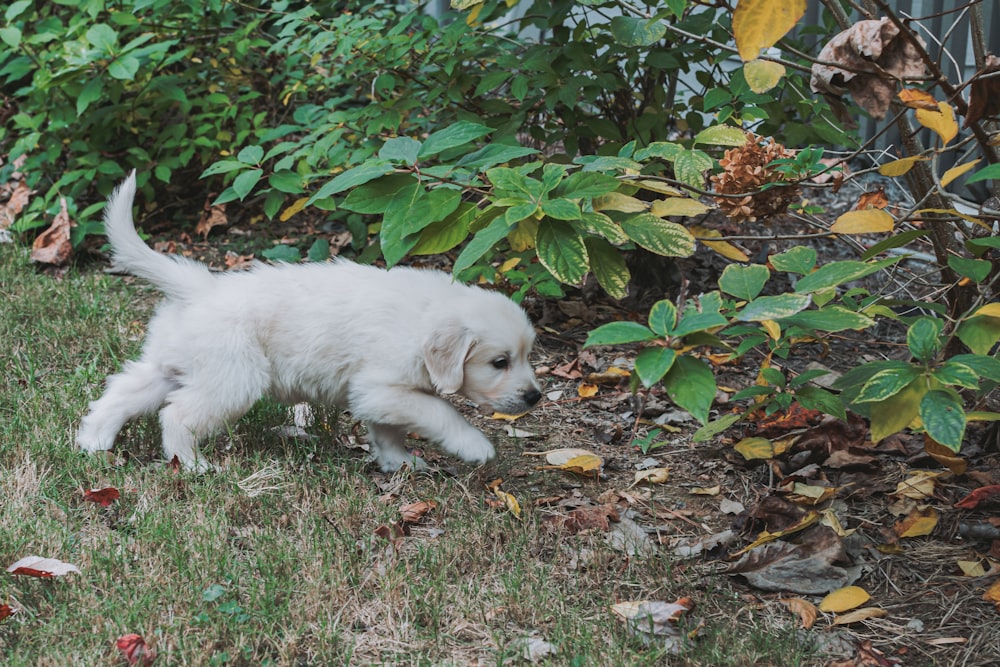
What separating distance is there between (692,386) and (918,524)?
1.38 metres

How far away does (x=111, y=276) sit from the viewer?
533 cm

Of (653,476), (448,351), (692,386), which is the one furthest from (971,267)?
(448,351)

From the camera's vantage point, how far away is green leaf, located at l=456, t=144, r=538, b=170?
2.35 meters

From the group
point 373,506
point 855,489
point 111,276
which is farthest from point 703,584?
point 111,276

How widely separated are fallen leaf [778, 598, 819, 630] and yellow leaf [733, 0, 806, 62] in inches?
63.4

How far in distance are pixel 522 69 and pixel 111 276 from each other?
2635 mm

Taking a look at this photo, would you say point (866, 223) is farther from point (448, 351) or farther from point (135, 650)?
point (135, 650)

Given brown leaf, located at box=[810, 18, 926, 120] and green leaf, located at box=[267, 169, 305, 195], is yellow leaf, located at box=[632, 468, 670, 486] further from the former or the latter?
green leaf, located at box=[267, 169, 305, 195]

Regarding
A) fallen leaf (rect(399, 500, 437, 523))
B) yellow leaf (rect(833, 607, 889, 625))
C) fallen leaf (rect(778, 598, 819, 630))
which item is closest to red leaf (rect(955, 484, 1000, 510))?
yellow leaf (rect(833, 607, 889, 625))

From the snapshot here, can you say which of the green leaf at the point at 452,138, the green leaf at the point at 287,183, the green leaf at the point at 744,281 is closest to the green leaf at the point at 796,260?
the green leaf at the point at 744,281

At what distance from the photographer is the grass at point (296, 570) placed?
7.49 feet

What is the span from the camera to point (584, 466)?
331cm

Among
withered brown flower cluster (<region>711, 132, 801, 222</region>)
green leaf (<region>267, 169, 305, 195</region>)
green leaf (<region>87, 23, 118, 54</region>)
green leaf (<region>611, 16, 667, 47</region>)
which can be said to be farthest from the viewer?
green leaf (<region>87, 23, 118, 54</region>)

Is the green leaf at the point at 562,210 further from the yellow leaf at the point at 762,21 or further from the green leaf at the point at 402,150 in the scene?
the yellow leaf at the point at 762,21
